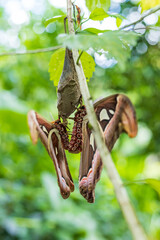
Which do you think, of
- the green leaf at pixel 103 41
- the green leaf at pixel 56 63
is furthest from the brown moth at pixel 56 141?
the green leaf at pixel 103 41

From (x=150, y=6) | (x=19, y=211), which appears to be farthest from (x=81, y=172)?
(x=19, y=211)

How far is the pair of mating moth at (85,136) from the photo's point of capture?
0.67 meters

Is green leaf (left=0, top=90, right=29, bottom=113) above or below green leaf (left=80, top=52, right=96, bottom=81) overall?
below

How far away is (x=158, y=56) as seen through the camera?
3.03m

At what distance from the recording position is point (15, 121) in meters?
3.21

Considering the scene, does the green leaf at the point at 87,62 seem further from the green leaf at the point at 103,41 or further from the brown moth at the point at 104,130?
the green leaf at the point at 103,41

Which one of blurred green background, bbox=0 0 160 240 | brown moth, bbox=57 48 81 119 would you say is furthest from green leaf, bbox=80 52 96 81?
blurred green background, bbox=0 0 160 240

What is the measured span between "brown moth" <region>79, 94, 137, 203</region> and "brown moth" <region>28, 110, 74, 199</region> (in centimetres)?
6

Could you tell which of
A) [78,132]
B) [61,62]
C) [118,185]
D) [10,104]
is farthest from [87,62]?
[10,104]

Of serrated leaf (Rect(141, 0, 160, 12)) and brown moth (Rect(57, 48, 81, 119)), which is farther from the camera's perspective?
serrated leaf (Rect(141, 0, 160, 12))

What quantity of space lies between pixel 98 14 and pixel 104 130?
0.36 metres

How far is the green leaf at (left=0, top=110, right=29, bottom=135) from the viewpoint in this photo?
317 centimetres

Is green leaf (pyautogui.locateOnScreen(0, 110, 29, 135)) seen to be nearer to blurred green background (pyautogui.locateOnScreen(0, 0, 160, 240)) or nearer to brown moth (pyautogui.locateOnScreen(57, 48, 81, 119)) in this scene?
blurred green background (pyautogui.locateOnScreen(0, 0, 160, 240))

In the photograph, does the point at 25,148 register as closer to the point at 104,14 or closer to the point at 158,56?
the point at 158,56
